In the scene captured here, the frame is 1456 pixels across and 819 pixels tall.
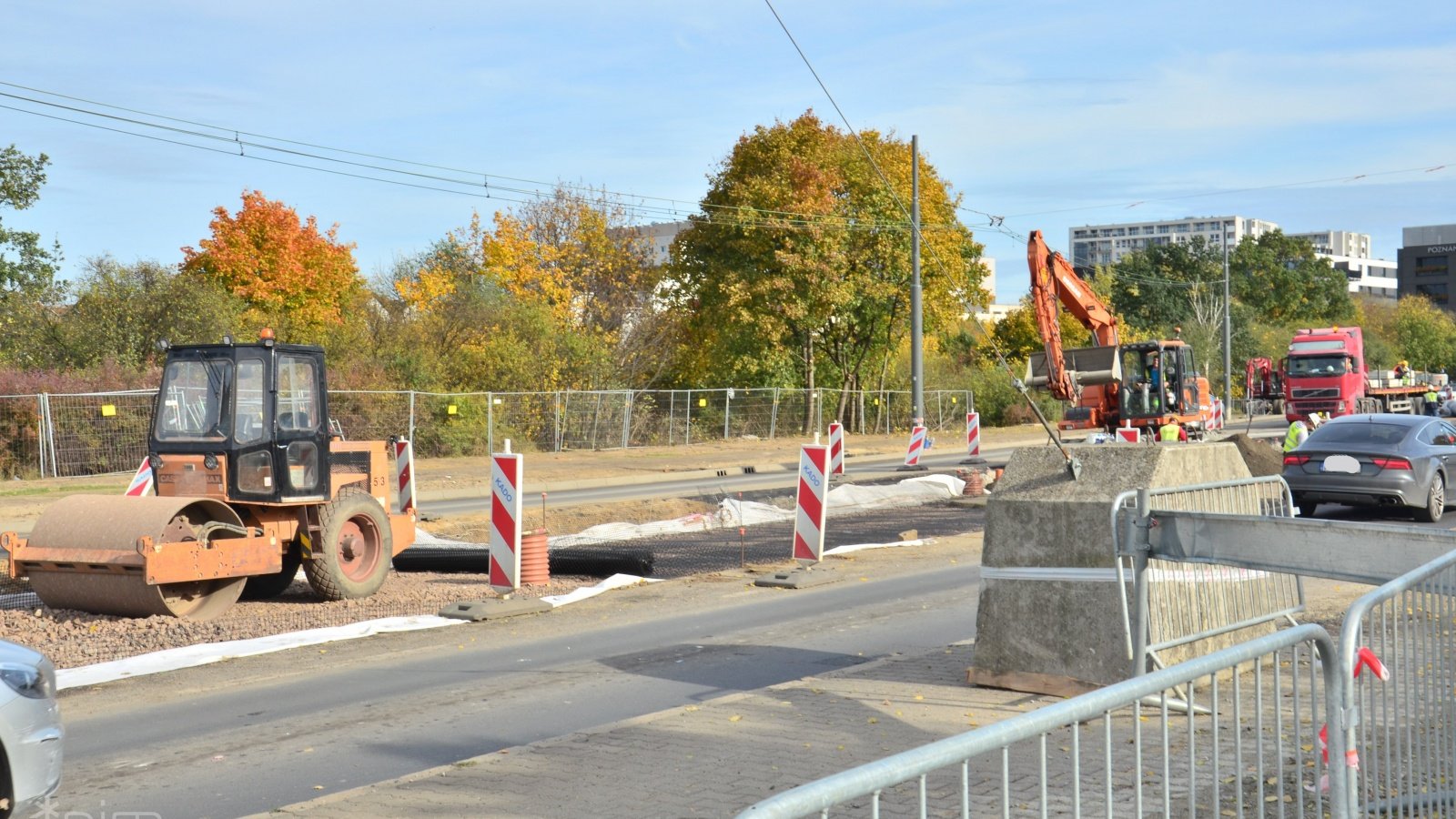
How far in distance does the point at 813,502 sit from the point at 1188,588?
24.7 feet

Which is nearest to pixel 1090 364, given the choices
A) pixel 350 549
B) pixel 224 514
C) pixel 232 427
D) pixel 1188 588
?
pixel 350 549

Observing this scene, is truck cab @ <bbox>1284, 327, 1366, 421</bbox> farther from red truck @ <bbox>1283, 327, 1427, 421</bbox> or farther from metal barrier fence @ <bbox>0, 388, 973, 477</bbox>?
metal barrier fence @ <bbox>0, 388, 973, 477</bbox>

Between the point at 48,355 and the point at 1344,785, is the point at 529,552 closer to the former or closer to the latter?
the point at 1344,785

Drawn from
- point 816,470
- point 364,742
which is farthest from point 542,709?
point 816,470

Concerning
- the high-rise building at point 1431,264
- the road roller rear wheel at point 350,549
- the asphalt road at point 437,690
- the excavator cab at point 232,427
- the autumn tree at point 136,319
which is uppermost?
the high-rise building at point 1431,264

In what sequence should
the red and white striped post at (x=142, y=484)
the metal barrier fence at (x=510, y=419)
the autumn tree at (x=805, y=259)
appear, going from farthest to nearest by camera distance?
1. the autumn tree at (x=805, y=259)
2. the metal barrier fence at (x=510, y=419)
3. the red and white striped post at (x=142, y=484)

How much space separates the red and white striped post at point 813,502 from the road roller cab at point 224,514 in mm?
4342

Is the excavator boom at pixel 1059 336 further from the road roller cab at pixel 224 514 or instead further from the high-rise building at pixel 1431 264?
the high-rise building at pixel 1431 264

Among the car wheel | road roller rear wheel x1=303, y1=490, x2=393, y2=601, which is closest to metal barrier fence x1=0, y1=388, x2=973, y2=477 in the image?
road roller rear wheel x1=303, y1=490, x2=393, y2=601

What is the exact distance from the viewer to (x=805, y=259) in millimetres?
42031

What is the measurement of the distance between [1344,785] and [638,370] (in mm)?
43111

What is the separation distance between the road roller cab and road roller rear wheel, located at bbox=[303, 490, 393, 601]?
1 cm

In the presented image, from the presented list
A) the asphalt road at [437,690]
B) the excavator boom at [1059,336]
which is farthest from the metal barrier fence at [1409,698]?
the excavator boom at [1059,336]

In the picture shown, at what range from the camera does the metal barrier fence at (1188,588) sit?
23.1ft
